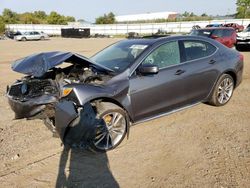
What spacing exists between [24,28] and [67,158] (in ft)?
216

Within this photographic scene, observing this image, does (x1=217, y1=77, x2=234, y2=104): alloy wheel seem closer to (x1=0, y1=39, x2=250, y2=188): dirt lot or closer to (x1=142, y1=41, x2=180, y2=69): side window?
(x1=0, y1=39, x2=250, y2=188): dirt lot

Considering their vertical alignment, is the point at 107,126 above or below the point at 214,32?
below

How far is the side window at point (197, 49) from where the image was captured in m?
4.96

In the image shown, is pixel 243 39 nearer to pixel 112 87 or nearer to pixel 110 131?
pixel 112 87

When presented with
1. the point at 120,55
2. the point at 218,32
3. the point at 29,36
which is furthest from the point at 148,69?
the point at 29,36

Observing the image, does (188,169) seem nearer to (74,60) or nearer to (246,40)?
(74,60)

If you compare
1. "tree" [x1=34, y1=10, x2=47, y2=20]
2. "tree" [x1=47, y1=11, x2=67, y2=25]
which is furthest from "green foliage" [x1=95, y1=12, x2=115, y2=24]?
"tree" [x1=34, y1=10, x2=47, y2=20]

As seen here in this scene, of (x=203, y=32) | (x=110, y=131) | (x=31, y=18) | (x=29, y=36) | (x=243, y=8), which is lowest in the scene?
(x=110, y=131)

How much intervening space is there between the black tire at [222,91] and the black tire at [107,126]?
2.31 meters

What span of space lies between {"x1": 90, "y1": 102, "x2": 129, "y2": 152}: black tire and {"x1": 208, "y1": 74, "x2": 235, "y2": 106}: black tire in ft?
7.58

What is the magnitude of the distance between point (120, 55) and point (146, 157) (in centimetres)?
195

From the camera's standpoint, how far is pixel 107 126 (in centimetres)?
398

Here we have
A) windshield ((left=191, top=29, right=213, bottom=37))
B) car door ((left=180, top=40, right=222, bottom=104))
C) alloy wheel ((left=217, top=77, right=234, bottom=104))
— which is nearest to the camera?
car door ((left=180, top=40, right=222, bottom=104))

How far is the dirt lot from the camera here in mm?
3256
